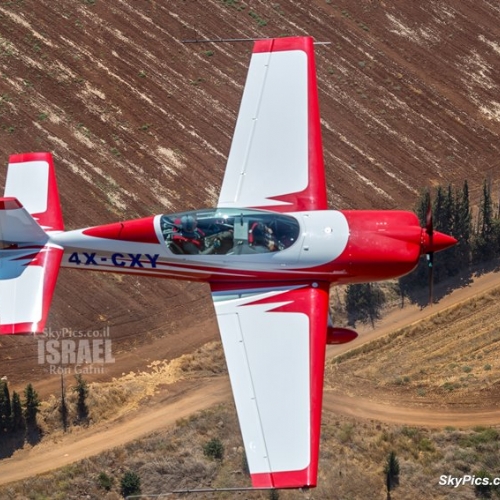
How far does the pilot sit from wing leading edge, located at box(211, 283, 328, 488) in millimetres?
1074

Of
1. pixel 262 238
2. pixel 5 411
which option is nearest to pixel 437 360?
pixel 262 238

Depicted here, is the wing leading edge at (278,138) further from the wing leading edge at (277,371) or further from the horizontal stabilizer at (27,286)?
the horizontal stabilizer at (27,286)

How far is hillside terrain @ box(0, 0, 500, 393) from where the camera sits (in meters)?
26.1

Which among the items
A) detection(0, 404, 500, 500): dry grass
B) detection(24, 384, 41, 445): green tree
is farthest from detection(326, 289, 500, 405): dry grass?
detection(24, 384, 41, 445): green tree

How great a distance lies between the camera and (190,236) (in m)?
19.8

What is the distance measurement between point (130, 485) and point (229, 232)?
715 centimetres

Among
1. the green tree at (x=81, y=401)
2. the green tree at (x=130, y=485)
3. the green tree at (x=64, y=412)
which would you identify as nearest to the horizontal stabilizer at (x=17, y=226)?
the green tree at (x=81, y=401)

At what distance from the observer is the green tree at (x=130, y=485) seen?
21.1 metres

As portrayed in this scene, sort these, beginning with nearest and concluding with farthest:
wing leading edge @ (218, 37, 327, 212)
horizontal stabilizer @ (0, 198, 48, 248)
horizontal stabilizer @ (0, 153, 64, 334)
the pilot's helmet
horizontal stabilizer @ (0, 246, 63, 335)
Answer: horizontal stabilizer @ (0, 246, 63, 335)
horizontal stabilizer @ (0, 153, 64, 334)
horizontal stabilizer @ (0, 198, 48, 248)
the pilot's helmet
wing leading edge @ (218, 37, 327, 212)

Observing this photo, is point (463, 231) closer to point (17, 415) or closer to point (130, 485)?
point (130, 485)

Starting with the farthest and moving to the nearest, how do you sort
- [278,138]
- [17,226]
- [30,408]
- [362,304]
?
[362,304] → [30,408] → [278,138] → [17,226]

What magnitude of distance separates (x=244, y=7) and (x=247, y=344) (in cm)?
2178

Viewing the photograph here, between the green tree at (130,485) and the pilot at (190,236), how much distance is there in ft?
20.3

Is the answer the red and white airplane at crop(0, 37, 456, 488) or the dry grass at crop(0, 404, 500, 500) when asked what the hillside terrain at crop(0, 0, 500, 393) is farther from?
the red and white airplane at crop(0, 37, 456, 488)
